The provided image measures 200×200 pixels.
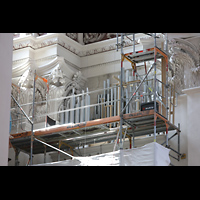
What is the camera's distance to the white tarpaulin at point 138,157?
13.6 meters

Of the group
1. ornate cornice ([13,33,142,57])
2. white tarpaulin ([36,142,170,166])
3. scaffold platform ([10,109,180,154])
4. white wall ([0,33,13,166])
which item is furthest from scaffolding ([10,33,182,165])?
white wall ([0,33,13,166])

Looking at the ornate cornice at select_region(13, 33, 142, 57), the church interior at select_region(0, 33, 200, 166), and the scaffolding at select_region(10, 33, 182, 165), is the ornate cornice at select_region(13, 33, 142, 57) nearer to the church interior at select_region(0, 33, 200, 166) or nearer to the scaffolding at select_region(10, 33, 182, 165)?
the church interior at select_region(0, 33, 200, 166)

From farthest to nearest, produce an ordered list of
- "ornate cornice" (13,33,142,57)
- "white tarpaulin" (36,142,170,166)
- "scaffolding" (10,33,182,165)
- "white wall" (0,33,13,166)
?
"ornate cornice" (13,33,142,57)
"scaffolding" (10,33,182,165)
"white tarpaulin" (36,142,170,166)
"white wall" (0,33,13,166)

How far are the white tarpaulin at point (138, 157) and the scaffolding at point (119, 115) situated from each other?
34 cm

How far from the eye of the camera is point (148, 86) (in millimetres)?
15812

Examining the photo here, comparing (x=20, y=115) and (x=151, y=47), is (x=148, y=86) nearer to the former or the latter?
(x=151, y=47)

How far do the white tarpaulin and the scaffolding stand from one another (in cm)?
34

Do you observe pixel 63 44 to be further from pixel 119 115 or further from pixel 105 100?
pixel 119 115

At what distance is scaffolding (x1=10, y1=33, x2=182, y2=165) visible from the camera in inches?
582

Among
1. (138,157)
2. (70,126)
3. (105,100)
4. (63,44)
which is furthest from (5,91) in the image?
(63,44)

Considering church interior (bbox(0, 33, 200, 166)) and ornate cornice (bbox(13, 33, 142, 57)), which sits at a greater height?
ornate cornice (bbox(13, 33, 142, 57))

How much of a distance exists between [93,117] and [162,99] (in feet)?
10.4
